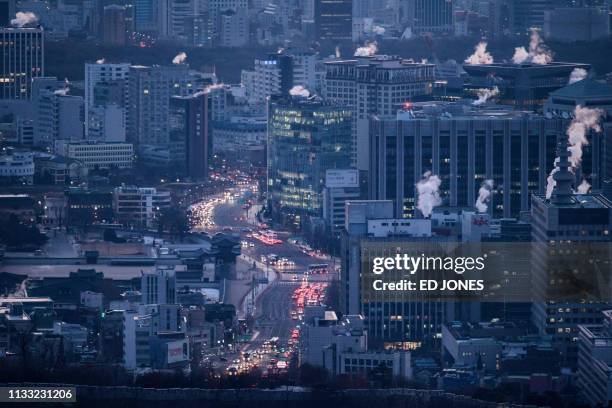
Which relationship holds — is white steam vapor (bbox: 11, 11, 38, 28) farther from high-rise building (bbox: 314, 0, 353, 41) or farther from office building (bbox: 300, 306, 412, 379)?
office building (bbox: 300, 306, 412, 379)

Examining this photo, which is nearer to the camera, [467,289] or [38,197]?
[467,289]

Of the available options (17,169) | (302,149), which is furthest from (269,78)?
(302,149)

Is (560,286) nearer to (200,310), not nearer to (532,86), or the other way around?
(200,310)

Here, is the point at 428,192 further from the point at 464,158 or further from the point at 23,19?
the point at 23,19

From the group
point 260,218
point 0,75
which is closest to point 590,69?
point 260,218

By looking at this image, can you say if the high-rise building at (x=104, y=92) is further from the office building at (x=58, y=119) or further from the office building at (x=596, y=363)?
the office building at (x=596, y=363)
